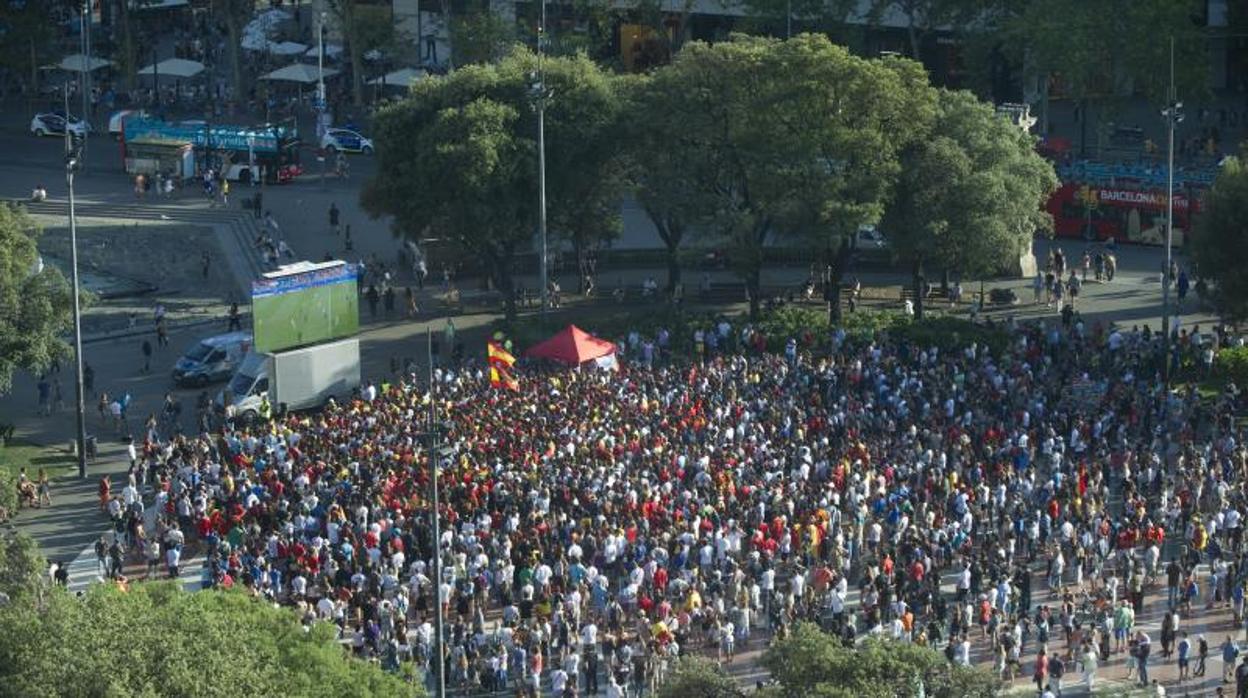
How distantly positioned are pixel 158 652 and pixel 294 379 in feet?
96.5

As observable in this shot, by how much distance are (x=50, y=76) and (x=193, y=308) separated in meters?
38.3

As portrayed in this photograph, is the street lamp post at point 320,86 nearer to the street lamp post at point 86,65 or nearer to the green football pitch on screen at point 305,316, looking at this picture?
the street lamp post at point 86,65

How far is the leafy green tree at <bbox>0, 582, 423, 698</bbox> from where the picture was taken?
3247 cm

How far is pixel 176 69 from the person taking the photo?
105188 mm

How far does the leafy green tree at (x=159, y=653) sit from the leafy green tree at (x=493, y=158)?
32571 mm

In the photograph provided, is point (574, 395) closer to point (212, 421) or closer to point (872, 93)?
point (212, 421)

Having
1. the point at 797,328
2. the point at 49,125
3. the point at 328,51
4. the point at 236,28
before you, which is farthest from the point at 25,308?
the point at 328,51

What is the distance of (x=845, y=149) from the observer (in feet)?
217

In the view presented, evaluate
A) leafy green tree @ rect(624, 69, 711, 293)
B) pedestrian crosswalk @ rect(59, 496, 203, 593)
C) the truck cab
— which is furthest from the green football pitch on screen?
pedestrian crosswalk @ rect(59, 496, 203, 593)

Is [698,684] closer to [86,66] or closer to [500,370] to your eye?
[500,370]

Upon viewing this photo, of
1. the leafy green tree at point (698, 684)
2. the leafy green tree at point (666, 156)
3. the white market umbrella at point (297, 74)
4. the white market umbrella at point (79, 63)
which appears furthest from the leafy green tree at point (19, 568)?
the white market umbrella at point (79, 63)

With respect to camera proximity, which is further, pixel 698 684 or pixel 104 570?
pixel 104 570

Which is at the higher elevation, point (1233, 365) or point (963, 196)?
point (963, 196)

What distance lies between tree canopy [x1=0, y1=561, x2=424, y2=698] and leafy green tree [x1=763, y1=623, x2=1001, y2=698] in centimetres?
628
